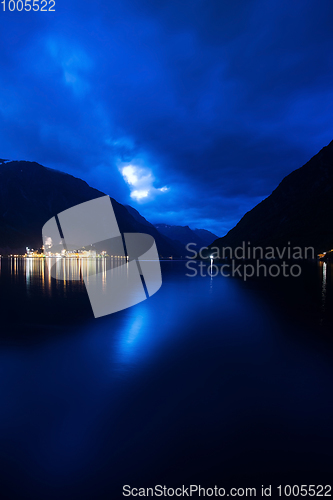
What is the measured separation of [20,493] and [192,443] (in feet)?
10.5

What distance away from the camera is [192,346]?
1243cm

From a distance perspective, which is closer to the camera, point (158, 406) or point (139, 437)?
point (139, 437)

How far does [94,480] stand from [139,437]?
129cm

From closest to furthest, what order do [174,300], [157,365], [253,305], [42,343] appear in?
1. [157,365]
2. [42,343]
3. [253,305]
4. [174,300]

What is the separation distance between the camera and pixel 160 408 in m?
7.24

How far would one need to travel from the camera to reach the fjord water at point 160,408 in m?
5.12

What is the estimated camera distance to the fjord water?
5.12 metres

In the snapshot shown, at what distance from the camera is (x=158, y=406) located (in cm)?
733

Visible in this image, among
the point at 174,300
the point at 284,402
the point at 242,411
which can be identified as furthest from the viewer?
the point at 174,300

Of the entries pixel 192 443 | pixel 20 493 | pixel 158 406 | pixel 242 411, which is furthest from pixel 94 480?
pixel 242 411

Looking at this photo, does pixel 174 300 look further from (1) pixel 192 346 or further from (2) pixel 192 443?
(2) pixel 192 443

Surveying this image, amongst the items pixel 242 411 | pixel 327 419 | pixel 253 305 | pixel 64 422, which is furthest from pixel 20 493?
pixel 253 305

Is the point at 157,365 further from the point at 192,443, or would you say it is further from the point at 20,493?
the point at 20,493

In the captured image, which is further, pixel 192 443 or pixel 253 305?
pixel 253 305
